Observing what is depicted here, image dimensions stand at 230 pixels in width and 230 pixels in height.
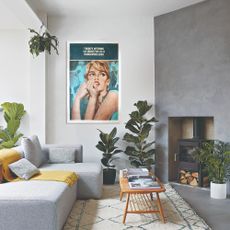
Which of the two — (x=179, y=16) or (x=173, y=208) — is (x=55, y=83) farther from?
(x=173, y=208)

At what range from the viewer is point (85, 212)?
3.60 meters

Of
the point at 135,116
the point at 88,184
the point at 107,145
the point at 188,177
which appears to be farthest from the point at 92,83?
the point at 188,177

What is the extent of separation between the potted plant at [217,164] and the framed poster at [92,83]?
1.89 m

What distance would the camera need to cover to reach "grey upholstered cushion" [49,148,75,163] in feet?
15.7

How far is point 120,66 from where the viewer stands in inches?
229

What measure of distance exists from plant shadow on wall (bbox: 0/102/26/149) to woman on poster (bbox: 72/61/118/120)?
100 cm

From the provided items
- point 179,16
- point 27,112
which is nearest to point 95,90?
point 27,112

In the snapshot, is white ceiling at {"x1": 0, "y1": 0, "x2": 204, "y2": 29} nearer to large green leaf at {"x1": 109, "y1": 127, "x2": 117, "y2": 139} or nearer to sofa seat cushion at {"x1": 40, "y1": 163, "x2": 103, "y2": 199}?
large green leaf at {"x1": 109, "y1": 127, "x2": 117, "y2": 139}

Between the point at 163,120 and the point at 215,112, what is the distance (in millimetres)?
1046

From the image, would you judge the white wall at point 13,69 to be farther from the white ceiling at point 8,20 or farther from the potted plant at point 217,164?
the potted plant at point 217,164

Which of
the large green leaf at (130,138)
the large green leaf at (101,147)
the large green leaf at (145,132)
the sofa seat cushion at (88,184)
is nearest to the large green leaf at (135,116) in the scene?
the large green leaf at (145,132)

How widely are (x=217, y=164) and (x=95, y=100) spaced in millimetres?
2514

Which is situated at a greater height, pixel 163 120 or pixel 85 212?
pixel 163 120

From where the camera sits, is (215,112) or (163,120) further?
(163,120)
